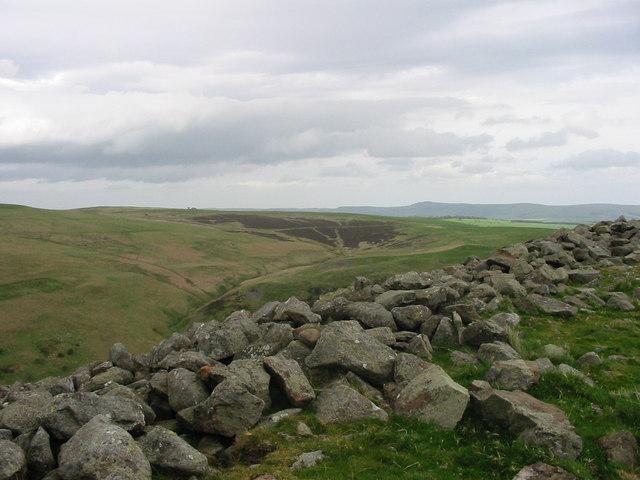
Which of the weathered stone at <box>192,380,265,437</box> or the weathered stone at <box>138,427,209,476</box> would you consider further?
the weathered stone at <box>192,380,265,437</box>

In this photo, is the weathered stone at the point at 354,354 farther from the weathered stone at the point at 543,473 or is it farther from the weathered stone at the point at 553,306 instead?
the weathered stone at the point at 553,306

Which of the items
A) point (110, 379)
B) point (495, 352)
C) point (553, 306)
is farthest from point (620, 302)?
point (110, 379)

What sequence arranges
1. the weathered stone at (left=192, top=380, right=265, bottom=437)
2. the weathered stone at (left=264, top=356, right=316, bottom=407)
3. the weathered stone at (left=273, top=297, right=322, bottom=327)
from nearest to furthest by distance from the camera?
the weathered stone at (left=192, top=380, right=265, bottom=437) < the weathered stone at (left=264, top=356, right=316, bottom=407) < the weathered stone at (left=273, top=297, right=322, bottom=327)

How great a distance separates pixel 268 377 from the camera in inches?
534

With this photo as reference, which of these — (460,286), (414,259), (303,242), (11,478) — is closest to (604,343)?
(460,286)

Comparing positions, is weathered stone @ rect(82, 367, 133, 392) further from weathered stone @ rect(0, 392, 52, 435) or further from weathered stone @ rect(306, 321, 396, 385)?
weathered stone @ rect(306, 321, 396, 385)

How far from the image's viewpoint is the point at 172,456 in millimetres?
10086

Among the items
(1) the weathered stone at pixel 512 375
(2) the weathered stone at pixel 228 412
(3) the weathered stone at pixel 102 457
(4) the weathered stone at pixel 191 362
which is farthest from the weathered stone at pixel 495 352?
(3) the weathered stone at pixel 102 457

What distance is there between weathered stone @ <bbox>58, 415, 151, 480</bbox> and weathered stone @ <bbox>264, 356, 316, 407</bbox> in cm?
477

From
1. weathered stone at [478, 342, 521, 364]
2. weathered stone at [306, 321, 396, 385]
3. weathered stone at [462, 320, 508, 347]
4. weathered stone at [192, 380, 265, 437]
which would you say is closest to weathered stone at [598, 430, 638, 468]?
weathered stone at [478, 342, 521, 364]

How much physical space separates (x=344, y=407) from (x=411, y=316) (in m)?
7.57

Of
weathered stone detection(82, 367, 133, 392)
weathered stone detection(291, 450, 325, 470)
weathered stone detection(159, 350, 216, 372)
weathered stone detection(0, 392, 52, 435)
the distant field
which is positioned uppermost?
weathered stone detection(159, 350, 216, 372)

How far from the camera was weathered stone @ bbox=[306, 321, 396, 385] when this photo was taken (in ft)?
47.1

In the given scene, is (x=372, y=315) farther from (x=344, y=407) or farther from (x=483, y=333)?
(x=344, y=407)
